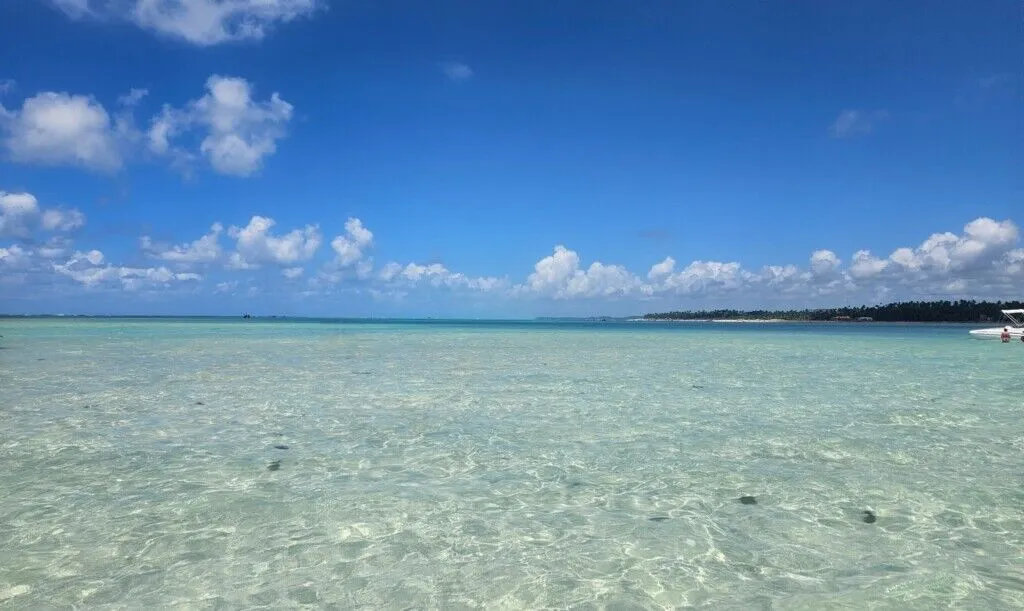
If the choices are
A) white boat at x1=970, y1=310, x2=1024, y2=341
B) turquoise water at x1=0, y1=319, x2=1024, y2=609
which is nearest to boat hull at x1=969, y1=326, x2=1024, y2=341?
white boat at x1=970, y1=310, x2=1024, y2=341

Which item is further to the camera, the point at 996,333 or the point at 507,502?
the point at 996,333

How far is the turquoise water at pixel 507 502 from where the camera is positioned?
4.70 meters

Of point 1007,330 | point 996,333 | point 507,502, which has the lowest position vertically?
point 507,502

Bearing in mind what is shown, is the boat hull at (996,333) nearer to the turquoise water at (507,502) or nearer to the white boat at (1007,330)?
the white boat at (1007,330)

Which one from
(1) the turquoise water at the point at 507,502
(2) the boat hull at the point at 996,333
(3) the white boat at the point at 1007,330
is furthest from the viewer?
(3) the white boat at the point at 1007,330

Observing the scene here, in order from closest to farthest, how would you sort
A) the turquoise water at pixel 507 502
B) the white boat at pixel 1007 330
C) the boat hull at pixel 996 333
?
1. the turquoise water at pixel 507 502
2. the boat hull at pixel 996 333
3. the white boat at pixel 1007 330

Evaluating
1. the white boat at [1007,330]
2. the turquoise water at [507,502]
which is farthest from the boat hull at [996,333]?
the turquoise water at [507,502]

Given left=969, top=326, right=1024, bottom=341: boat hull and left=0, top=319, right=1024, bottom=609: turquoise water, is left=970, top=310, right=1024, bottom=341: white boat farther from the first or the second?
left=0, top=319, right=1024, bottom=609: turquoise water

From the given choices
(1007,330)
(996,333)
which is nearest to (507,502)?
(1007,330)

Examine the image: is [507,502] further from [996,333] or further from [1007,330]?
[996,333]

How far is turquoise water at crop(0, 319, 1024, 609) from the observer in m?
4.70

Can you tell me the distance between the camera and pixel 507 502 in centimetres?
679

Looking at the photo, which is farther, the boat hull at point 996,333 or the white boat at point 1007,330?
the white boat at point 1007,330

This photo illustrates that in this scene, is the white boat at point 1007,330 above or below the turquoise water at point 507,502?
above
